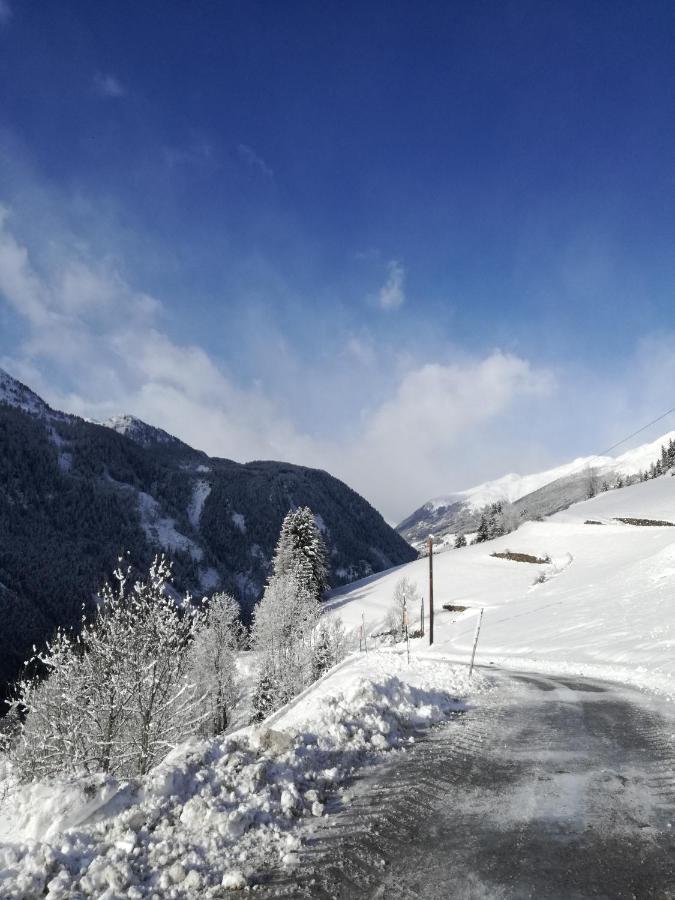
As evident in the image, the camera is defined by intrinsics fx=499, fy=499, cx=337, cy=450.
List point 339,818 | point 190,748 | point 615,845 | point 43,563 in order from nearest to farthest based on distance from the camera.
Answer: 1. point 615,845
2. point 339,818
3. point 190,748
4. point 43,563

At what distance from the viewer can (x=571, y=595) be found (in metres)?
44.8

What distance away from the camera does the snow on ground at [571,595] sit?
24500mm

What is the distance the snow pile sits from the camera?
3793 millimetres

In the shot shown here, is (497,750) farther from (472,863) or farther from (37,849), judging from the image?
(37,849)

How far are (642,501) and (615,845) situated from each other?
99.4 meters

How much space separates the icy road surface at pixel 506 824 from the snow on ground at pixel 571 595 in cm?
858

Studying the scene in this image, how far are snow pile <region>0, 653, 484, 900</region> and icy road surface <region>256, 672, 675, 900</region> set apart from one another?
43 cm

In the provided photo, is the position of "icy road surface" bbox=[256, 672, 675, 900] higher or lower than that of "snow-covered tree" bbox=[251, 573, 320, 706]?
higher

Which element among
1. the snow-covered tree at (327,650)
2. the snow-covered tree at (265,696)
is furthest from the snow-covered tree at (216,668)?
the snow-covered tree at (327,650)

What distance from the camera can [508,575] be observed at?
6894 cm

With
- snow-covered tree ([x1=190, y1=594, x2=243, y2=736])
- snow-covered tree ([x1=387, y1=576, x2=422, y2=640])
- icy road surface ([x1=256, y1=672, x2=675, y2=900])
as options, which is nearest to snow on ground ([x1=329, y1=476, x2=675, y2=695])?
snow-covered tree ([x1=387, y1=576, x2=422, y2=640])

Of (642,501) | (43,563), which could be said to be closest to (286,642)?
(642,501)

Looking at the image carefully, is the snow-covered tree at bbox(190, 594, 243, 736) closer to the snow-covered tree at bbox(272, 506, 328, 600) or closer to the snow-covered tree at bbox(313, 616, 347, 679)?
the snow-covered tree at bbox(313, 616, 347, 679)

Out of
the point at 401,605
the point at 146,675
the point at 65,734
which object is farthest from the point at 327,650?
the point at 65,734
